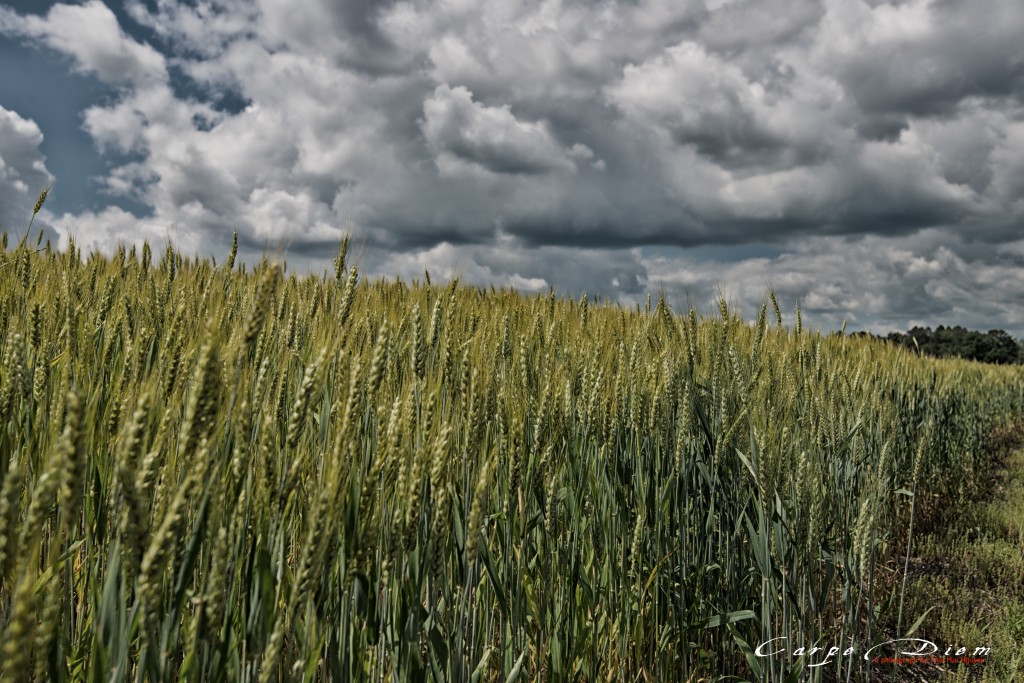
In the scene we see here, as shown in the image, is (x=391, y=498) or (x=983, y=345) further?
(x=983, y=345)

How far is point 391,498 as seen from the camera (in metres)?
1.55

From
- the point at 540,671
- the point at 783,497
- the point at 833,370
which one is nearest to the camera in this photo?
the point at 540,671

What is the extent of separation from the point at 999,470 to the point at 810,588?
8.07 m

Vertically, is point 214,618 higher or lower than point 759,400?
lower

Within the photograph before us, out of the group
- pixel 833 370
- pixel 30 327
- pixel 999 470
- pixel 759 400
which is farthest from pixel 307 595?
pixel 999 470

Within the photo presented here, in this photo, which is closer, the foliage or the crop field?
the crop field

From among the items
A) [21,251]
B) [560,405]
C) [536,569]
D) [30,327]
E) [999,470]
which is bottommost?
[999,470]

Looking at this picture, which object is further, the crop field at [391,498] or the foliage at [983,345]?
the foliage at [983,345]

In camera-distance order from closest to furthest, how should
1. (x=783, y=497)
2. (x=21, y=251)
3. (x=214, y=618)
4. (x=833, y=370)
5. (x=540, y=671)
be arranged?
(x=214, y=618)
(x=540, y=671)
(x=783, y=497)
(x=21, y=251)
(x=833, y=370)

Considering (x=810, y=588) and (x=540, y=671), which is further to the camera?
(x=810, y=588)

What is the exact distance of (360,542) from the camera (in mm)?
1161

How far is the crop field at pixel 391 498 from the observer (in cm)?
98

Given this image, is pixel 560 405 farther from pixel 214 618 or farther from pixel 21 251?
pixel 21 251

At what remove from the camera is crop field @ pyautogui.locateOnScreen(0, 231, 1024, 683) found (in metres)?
0.98
